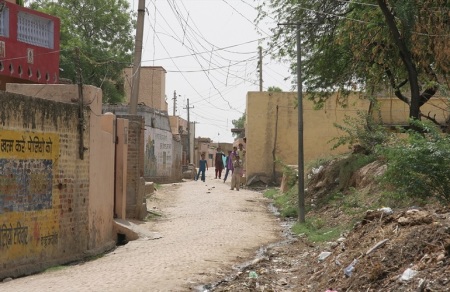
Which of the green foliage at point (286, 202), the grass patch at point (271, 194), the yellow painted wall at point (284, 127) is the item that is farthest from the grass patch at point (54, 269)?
the yellow painted wall at point (284, 127)

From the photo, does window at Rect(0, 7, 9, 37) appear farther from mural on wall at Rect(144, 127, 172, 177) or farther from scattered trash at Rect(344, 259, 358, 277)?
mural on wall at Rect(144, 127, 172, 177)

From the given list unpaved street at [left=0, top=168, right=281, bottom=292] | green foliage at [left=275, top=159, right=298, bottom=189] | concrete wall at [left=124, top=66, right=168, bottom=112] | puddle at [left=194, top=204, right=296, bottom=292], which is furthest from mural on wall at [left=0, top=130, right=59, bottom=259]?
concrete wall at [left=124, top=66, right=168, bottom=112]

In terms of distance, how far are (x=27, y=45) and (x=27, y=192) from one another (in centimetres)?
766

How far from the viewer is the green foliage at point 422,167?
9.83m

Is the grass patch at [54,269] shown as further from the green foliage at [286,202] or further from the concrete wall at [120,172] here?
the green foliage at [286,202]

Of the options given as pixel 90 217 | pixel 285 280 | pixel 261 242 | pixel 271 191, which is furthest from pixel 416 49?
pixel 271 191

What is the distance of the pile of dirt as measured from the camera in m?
6.45

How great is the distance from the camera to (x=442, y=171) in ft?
32.2

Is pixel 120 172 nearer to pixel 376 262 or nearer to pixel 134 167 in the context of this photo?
pixel 134 167

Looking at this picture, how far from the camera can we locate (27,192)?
1034cm

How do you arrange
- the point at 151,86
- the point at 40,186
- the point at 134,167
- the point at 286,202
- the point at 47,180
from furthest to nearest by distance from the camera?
the point at 151,86 → the point at 286,202 → the point at 134,167 → the point at 47,180 → the point at 40,186

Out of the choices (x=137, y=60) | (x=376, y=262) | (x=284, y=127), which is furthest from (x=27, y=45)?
(x=284, y=127)

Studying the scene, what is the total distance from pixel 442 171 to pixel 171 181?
24932mm

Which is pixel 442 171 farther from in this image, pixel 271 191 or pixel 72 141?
pixel 271 191
